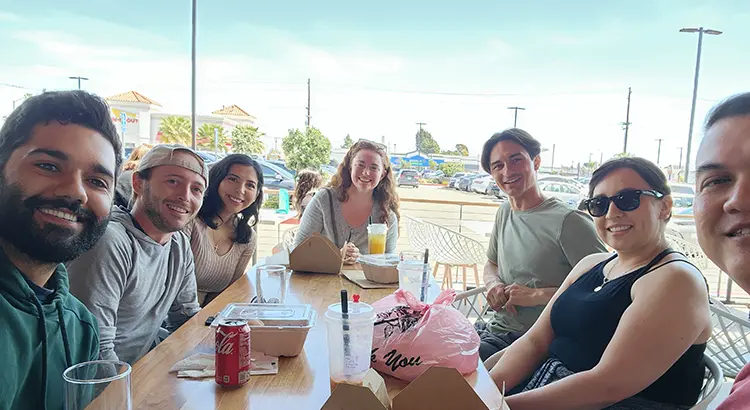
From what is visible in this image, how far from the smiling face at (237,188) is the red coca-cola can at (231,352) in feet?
4.70

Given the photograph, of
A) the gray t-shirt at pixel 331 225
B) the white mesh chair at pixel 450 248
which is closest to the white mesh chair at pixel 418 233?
the white mesh chair at pixel 450 248

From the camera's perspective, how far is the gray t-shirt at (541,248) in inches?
72.1

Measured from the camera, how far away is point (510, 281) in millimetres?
2092

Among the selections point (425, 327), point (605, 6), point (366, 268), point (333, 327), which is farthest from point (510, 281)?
point (605, 6)

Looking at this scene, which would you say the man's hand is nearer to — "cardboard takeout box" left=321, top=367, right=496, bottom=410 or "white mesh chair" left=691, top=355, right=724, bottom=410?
"white mesh chair" left=691, top=355, right=724, bottom=410

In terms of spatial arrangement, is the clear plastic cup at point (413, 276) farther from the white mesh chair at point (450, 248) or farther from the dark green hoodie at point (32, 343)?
the white mesh chair at point (450, 248)

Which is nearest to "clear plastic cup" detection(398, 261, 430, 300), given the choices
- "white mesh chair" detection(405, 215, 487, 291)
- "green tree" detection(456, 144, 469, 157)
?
"white mesh chair" detection(405, 215, 487, 291)

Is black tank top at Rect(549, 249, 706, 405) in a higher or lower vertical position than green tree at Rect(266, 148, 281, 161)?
lower

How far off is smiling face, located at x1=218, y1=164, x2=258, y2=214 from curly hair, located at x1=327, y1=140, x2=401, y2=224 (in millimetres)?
559

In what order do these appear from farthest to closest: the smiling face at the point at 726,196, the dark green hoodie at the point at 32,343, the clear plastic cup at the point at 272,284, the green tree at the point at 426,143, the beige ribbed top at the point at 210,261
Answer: the green tree at the point at 426,143, the beige ribbed top at the point at 210,261, the clear plastic cup at the point at 272,284, the dark green hoodie at the point at 32,343, the smiling face at the point at 726,196

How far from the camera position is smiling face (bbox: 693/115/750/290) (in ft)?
2.32

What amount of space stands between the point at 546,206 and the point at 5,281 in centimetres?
190

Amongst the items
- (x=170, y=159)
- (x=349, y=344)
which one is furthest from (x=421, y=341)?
(x=170, y=159)

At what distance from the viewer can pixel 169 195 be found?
1625mm
